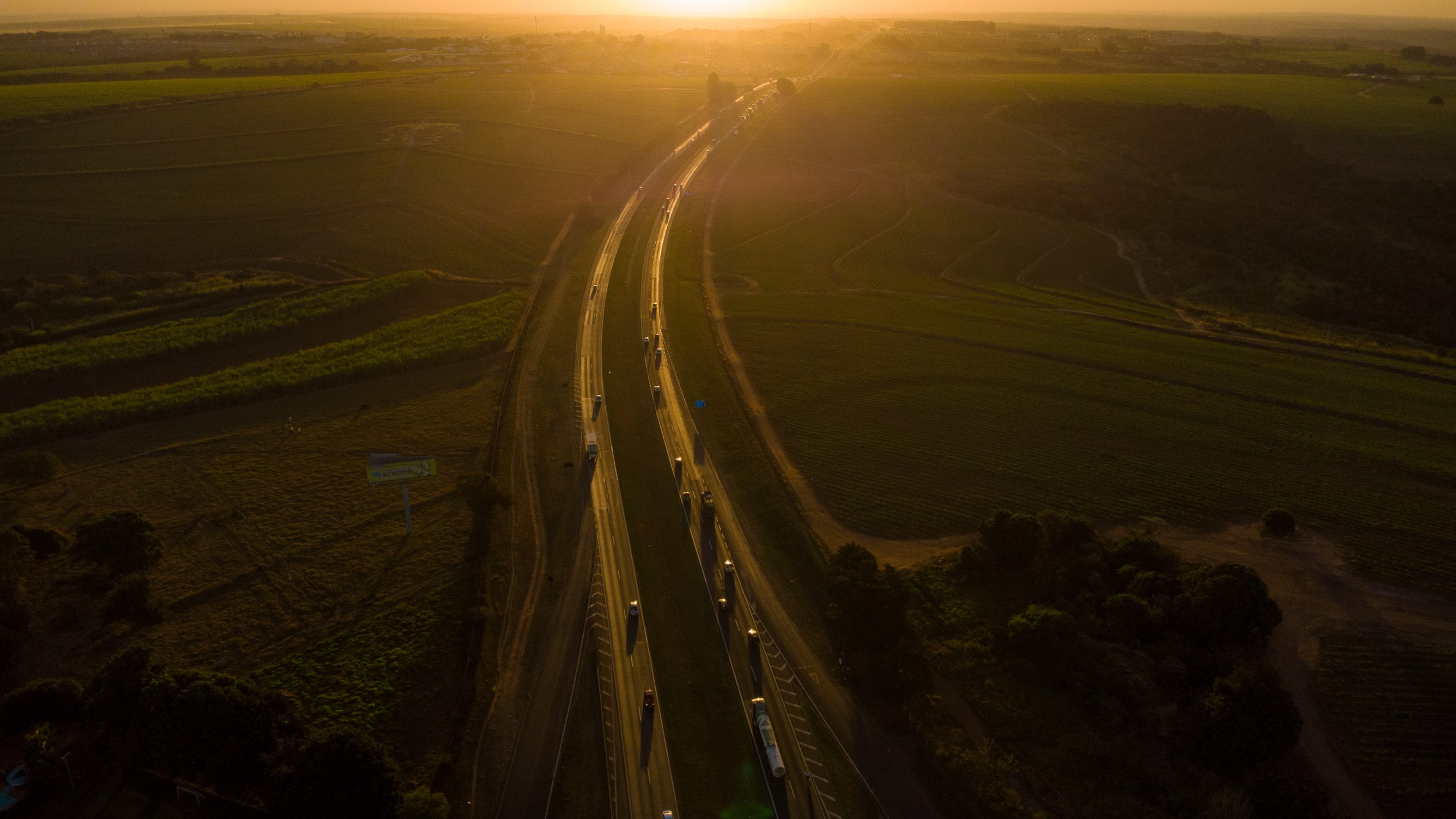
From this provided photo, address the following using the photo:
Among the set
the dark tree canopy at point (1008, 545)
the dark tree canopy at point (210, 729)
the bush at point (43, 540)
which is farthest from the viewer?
the dark tree canopy at point (1008, 545)

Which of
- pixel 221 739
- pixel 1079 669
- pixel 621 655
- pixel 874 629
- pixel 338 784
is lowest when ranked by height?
pixel 1079 669

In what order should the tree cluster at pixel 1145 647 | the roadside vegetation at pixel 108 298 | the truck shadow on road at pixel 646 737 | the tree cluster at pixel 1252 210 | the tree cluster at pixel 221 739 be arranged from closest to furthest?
the tree cluster at pixel 221 739
the tree cluster at pixel 1145 647
the truck shadow on road at pixel 646 737
the roadside vegetation at pixel 108 298
the tree cluster at pixel 1252 210

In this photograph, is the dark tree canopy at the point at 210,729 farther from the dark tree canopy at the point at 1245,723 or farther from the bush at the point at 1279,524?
the bush at the point at 1279,524

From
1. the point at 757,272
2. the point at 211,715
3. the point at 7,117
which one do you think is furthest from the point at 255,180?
the point at 211,715

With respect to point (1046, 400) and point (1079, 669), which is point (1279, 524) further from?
point (1079, 669)

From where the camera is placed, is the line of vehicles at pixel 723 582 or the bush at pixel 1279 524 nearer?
the line of vehicles at pixel 723 582

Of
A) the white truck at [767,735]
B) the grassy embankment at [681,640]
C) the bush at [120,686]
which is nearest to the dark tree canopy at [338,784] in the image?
the bush at [120,686]

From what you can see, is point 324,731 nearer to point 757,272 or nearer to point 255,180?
point 757,272

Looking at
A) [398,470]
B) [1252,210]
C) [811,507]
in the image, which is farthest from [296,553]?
[1252,210]
